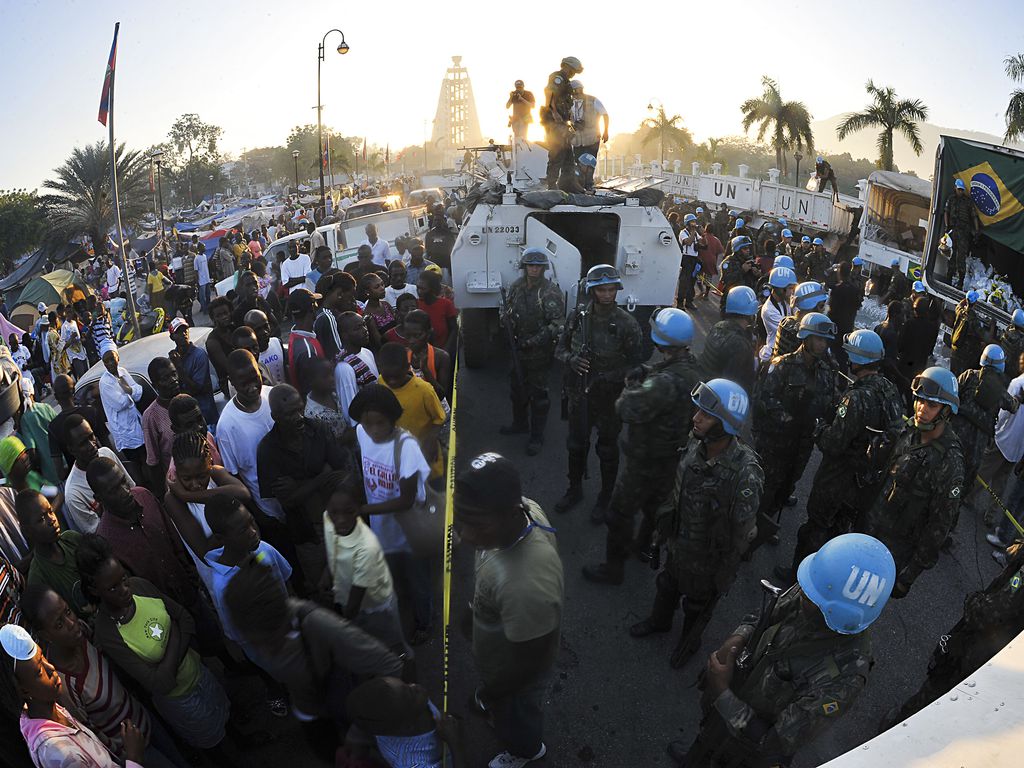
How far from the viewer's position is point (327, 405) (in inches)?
159

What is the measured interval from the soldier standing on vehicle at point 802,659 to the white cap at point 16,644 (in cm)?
238

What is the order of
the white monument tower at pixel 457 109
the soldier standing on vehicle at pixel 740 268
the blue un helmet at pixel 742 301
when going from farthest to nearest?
the white monument tower at pixel 457 109, the soldier standing on vehicle at pixel 740 268, the blue un helmet at pixel 742 301

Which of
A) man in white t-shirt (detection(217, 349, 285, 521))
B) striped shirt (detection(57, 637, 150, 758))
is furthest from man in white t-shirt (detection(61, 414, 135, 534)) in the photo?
striped shirt (detection(57, 637, 150, 758))

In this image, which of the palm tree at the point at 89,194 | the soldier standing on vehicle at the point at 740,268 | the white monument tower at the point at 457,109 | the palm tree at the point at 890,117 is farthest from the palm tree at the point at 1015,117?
the white monument tower at the point at 457,109

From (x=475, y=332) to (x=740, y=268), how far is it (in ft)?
12.7

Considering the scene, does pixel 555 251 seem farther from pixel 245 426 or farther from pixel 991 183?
pixel 991 183

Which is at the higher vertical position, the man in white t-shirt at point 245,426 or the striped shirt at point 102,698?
the man in white t-shirt at point 245,426

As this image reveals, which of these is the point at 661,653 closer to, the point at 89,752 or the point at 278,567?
the point at 278,567

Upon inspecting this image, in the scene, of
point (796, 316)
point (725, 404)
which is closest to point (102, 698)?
point (725, 404)

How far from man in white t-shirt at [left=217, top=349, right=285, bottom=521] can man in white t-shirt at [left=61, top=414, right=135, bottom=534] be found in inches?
19.9

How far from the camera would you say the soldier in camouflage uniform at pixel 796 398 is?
417cm

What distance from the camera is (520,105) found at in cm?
899

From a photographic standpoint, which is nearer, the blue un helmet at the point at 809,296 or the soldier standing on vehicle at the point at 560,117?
the blue un helmet at the point at 809,296

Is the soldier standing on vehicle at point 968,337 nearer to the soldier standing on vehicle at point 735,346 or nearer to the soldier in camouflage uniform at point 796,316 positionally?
the soldier in camouflage uniform at point 796,316
